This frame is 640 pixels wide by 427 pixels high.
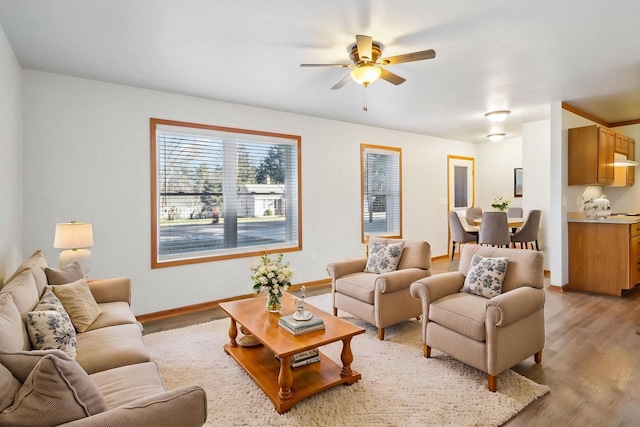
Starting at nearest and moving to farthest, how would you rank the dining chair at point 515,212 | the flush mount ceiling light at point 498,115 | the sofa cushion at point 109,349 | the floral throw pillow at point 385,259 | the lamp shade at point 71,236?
1. the sofa cushion at point 109,349
2. the lamp shade at point 71,236
3. the floral throw pillow at point 385,259
4. the flush mount ceiling light at point 498,115
5. the dining chair at point 515,212

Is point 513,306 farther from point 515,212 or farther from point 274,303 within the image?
point 515,212

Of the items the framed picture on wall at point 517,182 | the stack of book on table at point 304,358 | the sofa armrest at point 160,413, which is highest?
the framed picture on wall at point 517,182

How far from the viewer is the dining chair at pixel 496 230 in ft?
16.2

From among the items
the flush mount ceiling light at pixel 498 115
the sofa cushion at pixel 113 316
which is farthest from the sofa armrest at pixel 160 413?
the flush mount ceiling light at pixel 498 115

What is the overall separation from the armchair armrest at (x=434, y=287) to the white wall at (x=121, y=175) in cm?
248

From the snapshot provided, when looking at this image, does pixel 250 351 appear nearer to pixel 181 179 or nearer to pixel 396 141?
pixel 181 179

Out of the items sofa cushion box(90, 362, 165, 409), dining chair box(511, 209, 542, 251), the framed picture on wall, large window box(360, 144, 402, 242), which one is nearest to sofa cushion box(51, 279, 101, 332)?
sofa cushion box(90, 362, 165, 409)

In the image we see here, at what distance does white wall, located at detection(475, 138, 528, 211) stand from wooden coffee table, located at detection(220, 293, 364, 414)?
235 inches

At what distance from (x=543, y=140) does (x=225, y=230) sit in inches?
200

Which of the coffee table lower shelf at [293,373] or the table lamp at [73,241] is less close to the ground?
the table lamp at [73,241]

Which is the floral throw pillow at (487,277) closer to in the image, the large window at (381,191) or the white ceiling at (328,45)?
the white ceiling at (328,45)

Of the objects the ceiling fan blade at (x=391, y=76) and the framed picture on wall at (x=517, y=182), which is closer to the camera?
the ceiling fan blade at (x=391, y=76)

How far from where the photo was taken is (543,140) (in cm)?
552

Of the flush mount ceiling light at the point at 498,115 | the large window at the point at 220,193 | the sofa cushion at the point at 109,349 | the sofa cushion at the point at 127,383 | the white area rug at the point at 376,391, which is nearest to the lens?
the sofa cushion at the point at 127,383
